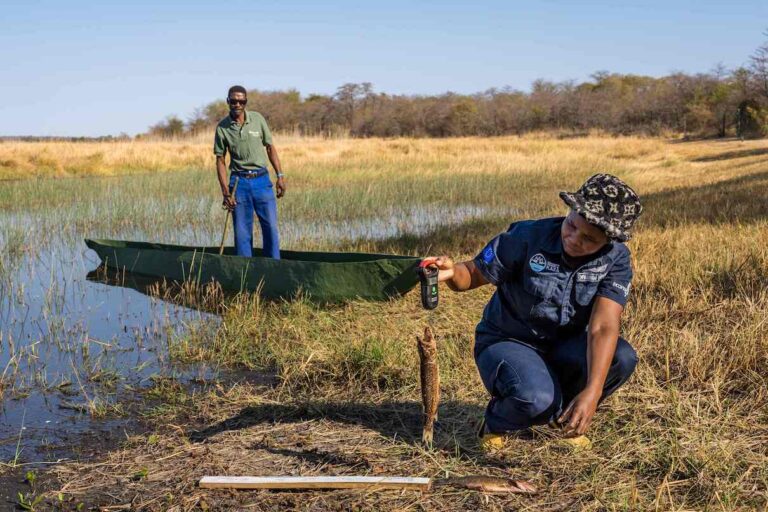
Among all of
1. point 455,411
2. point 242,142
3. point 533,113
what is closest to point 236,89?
point 242,142

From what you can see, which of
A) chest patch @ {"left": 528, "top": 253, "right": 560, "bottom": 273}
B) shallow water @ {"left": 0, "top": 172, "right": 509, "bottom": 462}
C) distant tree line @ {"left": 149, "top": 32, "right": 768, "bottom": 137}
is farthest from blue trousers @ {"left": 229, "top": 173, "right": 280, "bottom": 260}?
distant tree line @ {"left": 149, "top": 32, "right": 768, "bottom": 137}

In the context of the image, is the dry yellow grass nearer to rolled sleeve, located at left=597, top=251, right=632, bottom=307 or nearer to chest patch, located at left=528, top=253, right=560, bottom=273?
rolled sleeve, located at left=597, top=251, right=632, bottom=307

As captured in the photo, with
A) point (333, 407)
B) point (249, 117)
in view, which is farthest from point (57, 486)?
point (249, 117)

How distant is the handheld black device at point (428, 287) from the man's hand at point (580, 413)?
71 cm

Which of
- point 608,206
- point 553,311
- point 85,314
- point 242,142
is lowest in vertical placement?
point 85,314

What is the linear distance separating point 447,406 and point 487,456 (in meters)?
0.73

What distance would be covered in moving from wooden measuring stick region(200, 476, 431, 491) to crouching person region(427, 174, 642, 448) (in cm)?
54

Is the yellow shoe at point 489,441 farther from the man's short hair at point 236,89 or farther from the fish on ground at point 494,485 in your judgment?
the man's short hair at point 236,89

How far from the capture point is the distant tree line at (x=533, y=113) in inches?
1512

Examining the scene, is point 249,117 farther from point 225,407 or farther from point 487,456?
point 487,456

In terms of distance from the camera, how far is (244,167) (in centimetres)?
848

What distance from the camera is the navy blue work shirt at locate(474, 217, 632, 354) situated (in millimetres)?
3574

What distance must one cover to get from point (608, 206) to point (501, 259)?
0.59 metres

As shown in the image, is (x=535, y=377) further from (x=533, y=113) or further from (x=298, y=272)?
(x=533, y=113)
